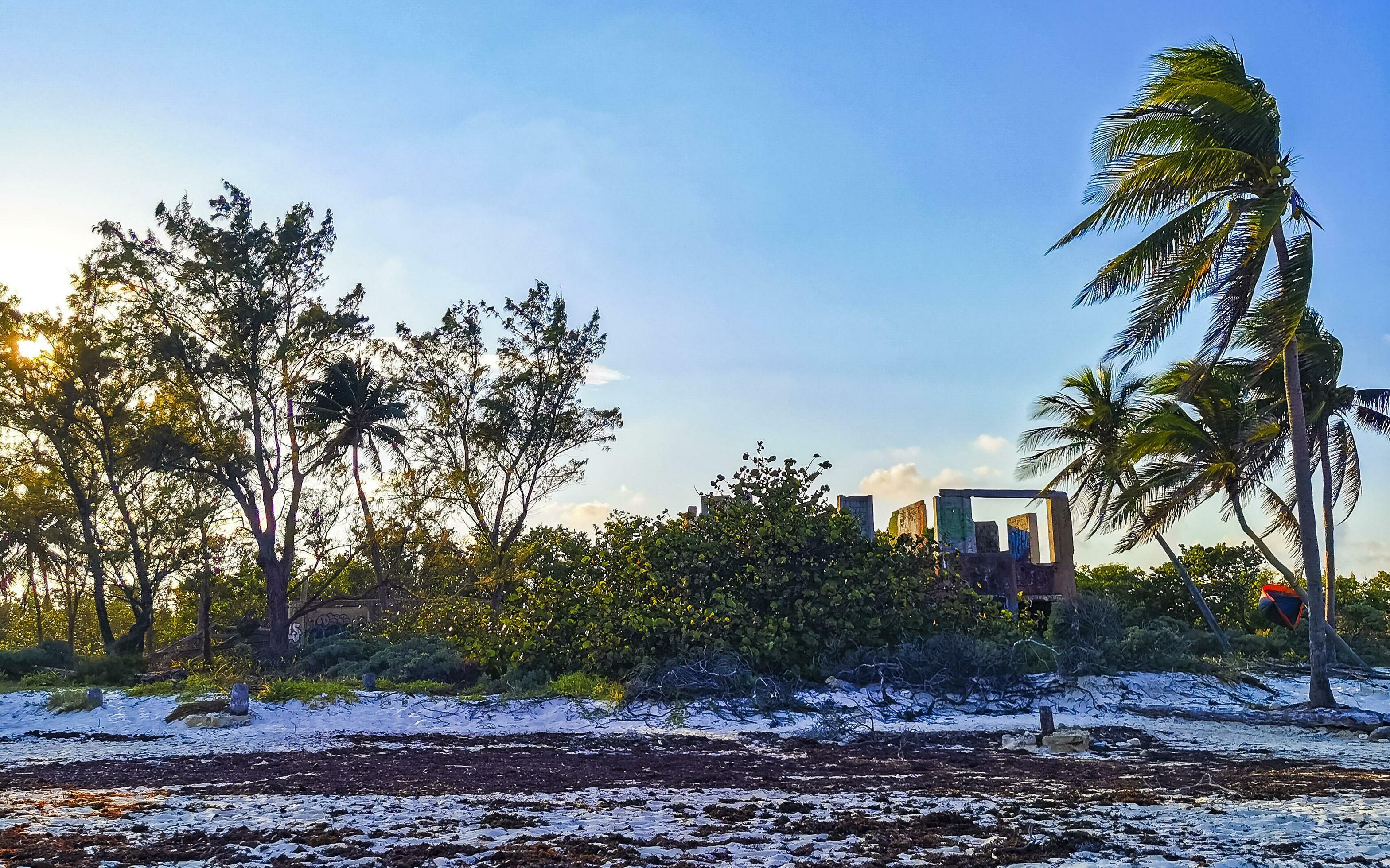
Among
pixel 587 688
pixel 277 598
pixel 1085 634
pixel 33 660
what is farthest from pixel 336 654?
pixel 1085 634

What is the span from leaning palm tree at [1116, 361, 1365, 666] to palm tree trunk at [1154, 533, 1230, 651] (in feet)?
2.76

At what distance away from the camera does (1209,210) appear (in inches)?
474

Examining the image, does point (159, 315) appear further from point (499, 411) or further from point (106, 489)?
point (499, 411)

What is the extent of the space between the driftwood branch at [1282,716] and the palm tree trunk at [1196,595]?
710 centimetres

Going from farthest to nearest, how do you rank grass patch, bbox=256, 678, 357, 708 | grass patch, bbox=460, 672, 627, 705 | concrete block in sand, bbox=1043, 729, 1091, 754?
grass patch, bbox=256, 678, 357, 708 → grass patch, bbox=460, 672, 627, 705 → concrete block in sand, bbox=1043, 729, 1091, 754

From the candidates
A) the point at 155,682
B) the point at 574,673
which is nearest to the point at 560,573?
the point at 574,673

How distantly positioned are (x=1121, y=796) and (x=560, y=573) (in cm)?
1161

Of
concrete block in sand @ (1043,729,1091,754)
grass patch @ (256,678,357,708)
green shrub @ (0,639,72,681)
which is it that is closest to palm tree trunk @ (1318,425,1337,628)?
concrete block in sand @ (1043,729,1091,754)

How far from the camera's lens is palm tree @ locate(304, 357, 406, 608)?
19609 mm

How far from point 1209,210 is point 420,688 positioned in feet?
40.9

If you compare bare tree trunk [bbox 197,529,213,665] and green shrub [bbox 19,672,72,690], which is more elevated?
bare tree trunk [bbox 197,529,213,665]

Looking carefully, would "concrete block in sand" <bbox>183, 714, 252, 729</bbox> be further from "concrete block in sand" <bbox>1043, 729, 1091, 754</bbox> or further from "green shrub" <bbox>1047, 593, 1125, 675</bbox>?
"green shrub" <bbox>1047, 593, 1125, 675</bbox>

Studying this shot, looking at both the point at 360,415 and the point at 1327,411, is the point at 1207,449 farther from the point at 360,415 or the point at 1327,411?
the point at 360,415

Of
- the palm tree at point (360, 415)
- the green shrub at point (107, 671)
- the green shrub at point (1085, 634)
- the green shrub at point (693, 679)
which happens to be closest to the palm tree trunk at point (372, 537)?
the palm tree at point (360, 415)
